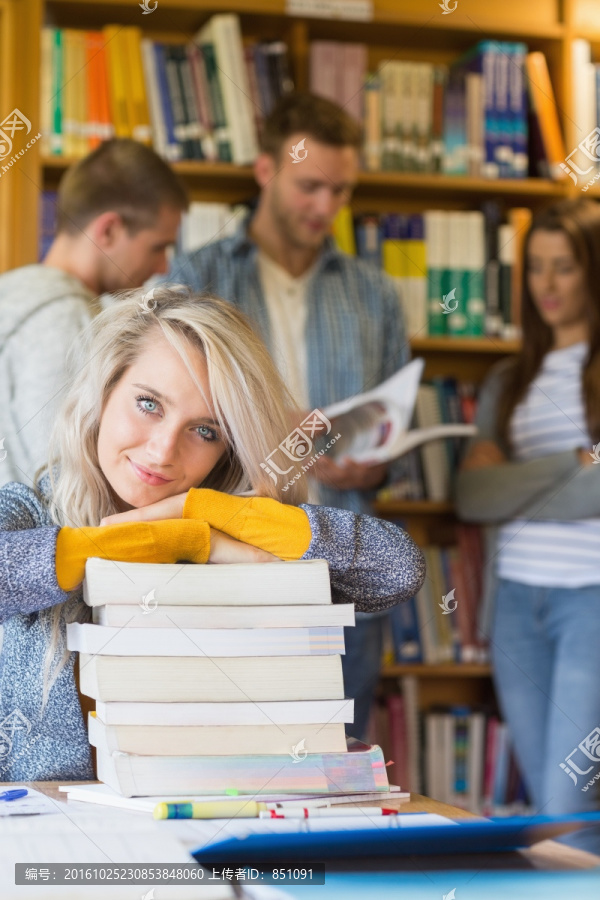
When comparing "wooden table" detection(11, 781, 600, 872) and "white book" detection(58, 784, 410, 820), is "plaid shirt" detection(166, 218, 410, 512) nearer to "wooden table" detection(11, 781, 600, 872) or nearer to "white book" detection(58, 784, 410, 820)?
"white book" detection(58, 784, 410, 820)

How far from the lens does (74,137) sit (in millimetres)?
2670

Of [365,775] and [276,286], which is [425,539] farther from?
[365,775]

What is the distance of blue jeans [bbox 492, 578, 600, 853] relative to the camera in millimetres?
2062

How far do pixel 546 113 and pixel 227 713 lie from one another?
248cm

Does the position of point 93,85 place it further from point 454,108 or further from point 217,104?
point 454,108

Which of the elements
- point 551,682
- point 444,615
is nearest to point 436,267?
point 444,615

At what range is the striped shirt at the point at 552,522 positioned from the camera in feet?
7.11

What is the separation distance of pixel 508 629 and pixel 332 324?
0.80 m

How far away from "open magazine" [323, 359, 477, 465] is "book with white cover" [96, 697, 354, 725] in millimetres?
907

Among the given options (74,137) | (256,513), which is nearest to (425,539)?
(74,137)

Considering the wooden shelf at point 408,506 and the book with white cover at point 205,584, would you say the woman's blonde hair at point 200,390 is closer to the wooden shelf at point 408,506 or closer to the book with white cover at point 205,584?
the book with white cover at point 205,584

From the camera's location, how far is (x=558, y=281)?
2.39 meters

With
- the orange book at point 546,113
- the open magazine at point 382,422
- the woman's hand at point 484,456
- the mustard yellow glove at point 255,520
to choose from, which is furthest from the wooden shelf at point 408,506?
the mustard yellow glove at point 255,520

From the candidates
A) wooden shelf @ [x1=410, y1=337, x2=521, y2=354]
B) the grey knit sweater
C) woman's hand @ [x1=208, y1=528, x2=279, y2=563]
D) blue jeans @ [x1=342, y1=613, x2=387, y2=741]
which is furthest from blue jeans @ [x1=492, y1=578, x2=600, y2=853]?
woman's hand @ [x1=208, y1=528, x2=279, y2=563]
